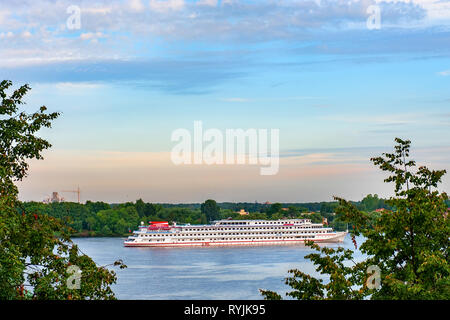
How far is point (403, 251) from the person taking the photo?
8.20m

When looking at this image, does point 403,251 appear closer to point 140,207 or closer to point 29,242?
point 29,242

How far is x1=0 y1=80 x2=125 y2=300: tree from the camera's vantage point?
23.4 ft

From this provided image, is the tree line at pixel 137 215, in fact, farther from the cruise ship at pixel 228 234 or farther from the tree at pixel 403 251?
the tree at pixel 403 251

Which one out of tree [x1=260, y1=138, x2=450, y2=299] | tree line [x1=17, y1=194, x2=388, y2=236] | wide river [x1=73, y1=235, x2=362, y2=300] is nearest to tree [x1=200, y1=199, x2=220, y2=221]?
tree line [x1=17, y1=194, x2=388, y2=236]

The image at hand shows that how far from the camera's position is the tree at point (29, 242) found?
713 cm

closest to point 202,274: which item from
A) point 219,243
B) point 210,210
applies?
point 219,243

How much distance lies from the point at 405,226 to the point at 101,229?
2797 inches

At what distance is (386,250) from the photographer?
26.5 ft

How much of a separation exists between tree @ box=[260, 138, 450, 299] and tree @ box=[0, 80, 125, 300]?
2.42 m

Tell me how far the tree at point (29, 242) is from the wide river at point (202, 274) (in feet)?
55.6

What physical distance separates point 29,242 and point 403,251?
4921 millimetres
